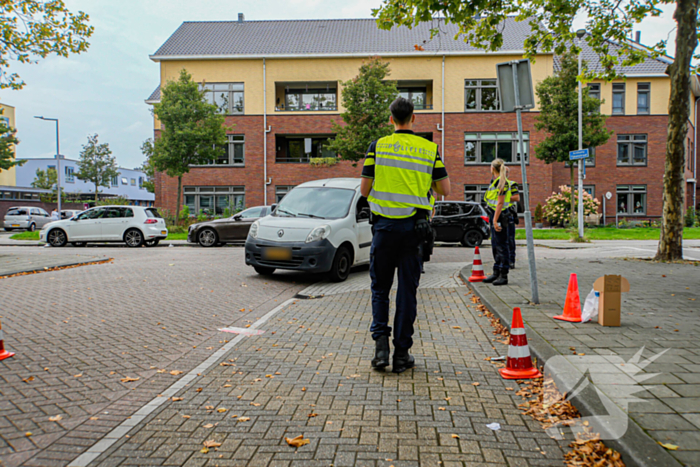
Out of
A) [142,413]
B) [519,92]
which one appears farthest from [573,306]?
[142,413]

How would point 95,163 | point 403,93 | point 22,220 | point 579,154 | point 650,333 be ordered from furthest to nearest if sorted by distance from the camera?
point 95,163 → point 22,220 → point 403,93 → point 579,154 → point 650,333

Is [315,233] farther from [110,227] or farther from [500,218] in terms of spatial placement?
[110,227]

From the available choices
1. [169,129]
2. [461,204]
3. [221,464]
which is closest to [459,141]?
[461,204]

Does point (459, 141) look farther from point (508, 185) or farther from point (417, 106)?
point (508, 185)

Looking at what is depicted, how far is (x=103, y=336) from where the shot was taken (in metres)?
5.27

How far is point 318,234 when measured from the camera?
8883 mm

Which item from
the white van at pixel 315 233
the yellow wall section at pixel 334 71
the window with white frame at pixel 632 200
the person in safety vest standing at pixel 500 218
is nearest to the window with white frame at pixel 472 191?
the yellow wall section at pixel 334 71

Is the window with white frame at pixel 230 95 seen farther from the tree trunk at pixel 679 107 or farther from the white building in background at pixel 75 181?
the white building in background at pixel 75 181

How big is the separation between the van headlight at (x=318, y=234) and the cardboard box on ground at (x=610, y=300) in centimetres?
470

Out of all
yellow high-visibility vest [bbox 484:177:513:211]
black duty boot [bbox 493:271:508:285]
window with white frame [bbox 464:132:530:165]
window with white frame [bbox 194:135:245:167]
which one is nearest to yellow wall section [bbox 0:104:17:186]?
window with white frame [bbox 194:135:245:167]

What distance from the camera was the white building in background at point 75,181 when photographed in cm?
6906

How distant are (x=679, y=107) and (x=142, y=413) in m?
11.9

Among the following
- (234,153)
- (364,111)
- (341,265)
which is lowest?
(341,265)

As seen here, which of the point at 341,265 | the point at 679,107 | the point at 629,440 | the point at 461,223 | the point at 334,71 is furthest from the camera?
the point at 334,71
